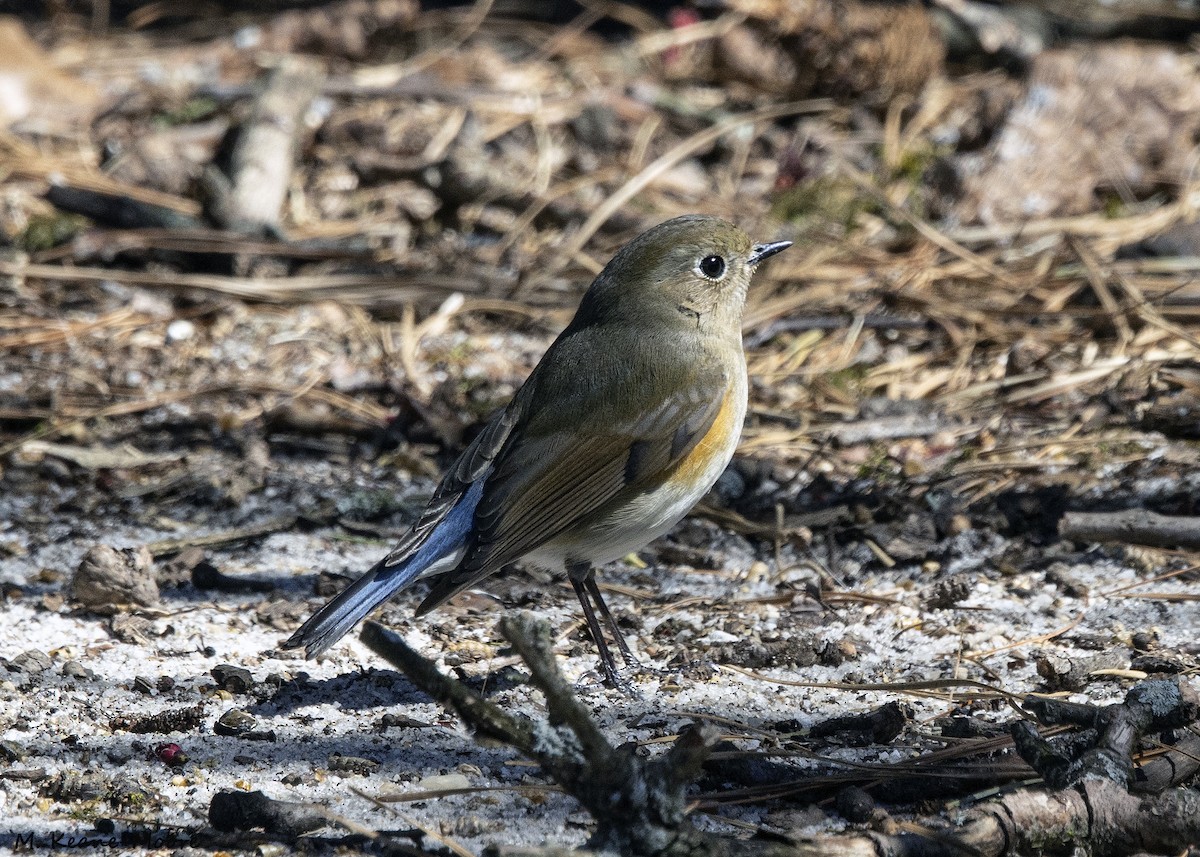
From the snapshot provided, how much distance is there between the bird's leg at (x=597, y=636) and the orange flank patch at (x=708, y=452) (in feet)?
1.25

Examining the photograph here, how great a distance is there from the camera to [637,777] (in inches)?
85.6

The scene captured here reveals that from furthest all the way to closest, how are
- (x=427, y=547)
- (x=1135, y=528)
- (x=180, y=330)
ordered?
1. (x=180, y=330)
2. (x=1135, y=528)
3. (x=427, y=547)

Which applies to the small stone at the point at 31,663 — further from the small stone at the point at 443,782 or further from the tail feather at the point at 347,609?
the small stone at the point at 443,782

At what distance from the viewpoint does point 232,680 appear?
3223 mm

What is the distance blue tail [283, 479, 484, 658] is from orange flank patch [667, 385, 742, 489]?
0.54 metres

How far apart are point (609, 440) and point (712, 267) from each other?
66 centimetres

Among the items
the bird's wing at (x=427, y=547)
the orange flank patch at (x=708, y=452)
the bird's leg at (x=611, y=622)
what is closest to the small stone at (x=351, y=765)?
the bird's wing at (x=427, y=547)

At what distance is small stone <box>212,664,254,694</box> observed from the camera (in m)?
3.22

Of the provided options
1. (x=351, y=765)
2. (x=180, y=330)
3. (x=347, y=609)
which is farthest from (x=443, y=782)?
(x=180, y=330)

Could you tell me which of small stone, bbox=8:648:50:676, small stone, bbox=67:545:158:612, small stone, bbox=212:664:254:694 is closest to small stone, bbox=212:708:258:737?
small stone, bbox=212:664:254:694

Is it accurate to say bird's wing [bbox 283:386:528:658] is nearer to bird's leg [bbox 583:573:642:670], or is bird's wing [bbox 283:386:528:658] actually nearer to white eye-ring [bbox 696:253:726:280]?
bird's leg [bbox 583:573:642:670]

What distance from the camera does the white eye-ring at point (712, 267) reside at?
12.8 ft

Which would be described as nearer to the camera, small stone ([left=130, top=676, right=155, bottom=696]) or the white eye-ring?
small stone ([left=130, top=676, right=155, bottom=696])

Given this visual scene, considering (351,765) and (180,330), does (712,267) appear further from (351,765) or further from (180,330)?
(180,330)
